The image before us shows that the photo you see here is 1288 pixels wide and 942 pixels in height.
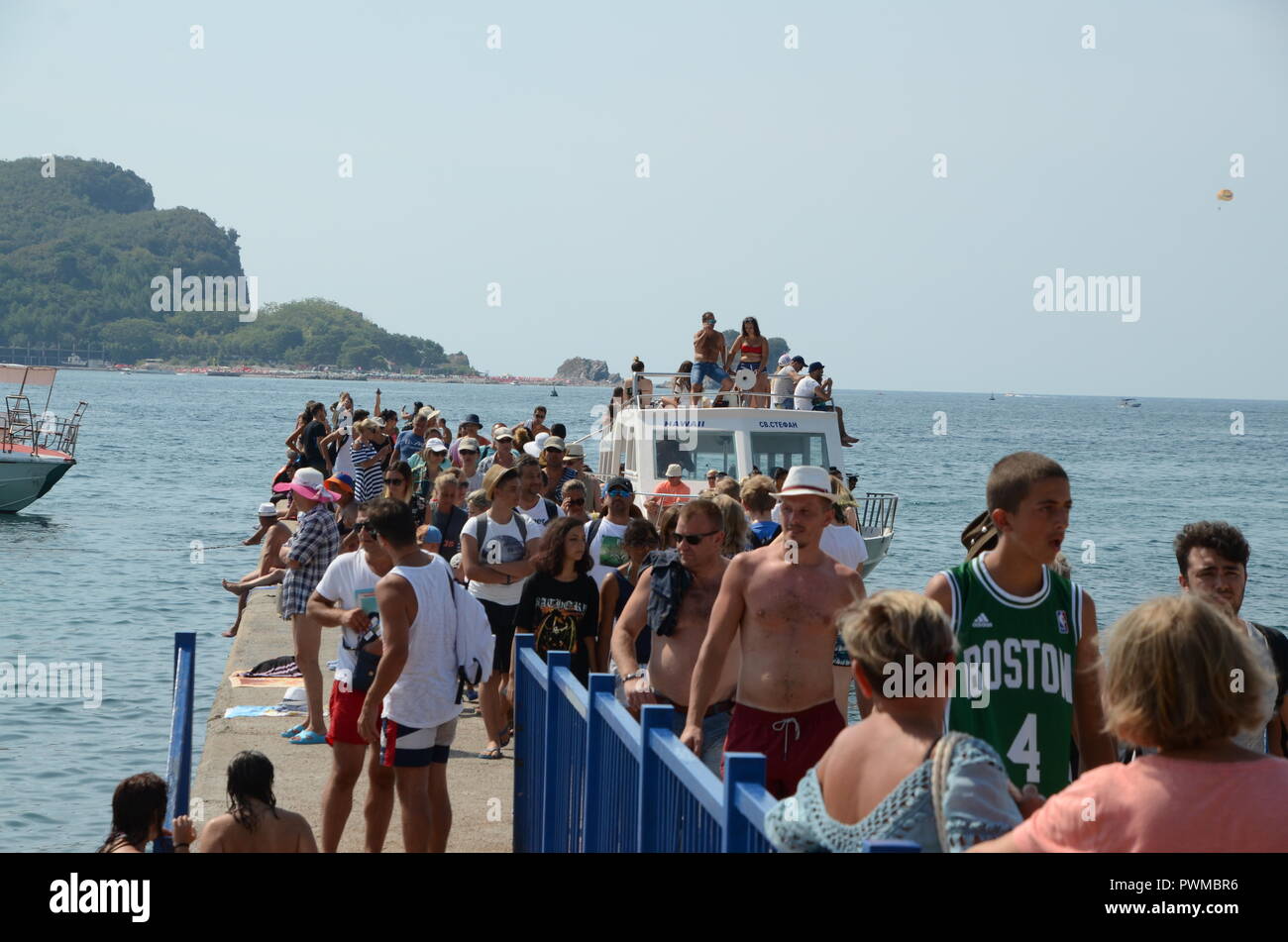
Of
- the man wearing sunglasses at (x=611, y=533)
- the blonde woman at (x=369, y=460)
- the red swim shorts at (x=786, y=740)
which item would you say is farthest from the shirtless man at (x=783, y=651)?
the blonde woman at (x=369, y=460)

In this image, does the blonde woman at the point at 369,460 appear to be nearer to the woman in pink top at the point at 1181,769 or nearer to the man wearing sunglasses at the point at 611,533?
the man wearing sunglasses at the point at 611,533

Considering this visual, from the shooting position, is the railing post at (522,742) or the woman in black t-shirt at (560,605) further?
the woman in black t-shirt at (560,605)

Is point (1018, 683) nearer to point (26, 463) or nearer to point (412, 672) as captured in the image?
point (412, 672)

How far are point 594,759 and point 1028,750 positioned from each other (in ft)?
5.18

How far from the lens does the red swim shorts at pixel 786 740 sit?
5391 mm

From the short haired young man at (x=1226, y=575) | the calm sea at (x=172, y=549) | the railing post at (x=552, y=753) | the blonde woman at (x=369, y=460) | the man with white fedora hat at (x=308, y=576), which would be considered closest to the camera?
the short haired young man at (x=1226, y=575)

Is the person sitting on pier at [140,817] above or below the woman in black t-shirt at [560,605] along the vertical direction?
below

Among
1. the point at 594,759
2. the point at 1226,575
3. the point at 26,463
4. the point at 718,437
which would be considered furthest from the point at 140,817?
the point at 26,463

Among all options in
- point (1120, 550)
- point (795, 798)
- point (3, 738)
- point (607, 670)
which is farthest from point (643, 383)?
point (1120, 550)

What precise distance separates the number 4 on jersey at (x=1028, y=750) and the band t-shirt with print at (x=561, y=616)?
3.46m

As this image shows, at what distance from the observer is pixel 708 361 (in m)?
18.7

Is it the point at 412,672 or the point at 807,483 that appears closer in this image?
the point at 807,483
